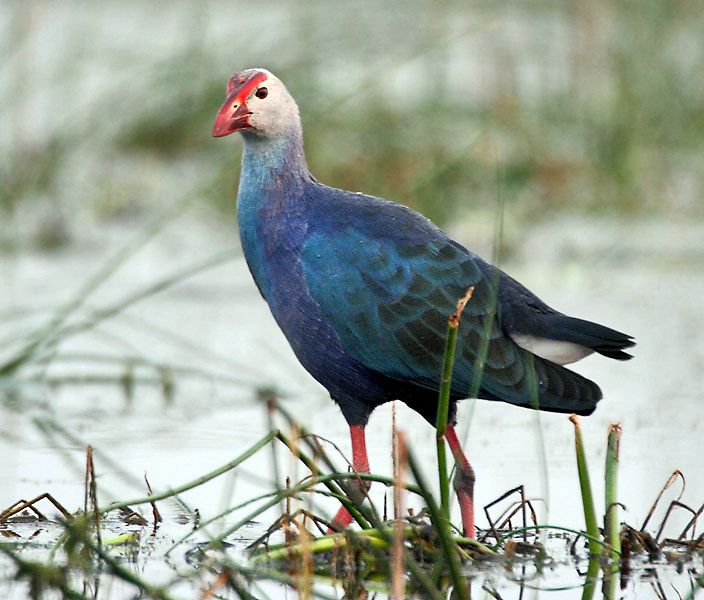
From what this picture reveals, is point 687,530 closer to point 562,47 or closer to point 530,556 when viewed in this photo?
point 530,556

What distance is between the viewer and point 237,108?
3.44 metres

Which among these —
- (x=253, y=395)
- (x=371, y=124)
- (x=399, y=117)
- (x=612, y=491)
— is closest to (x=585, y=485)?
(x=612, y=491)

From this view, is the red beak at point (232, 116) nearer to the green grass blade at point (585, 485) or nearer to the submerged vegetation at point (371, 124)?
the green grass blade at point (585, 485)

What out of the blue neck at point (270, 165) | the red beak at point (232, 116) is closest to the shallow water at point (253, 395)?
the blue neck at point (270, 165)

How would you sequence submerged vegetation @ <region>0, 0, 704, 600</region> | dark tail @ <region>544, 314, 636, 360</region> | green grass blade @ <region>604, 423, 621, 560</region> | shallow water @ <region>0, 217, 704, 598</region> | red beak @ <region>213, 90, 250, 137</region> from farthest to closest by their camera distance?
submerged vegetation @ <region>0, 0, 704, 600</region>
shallow water @ <region>0, 217, 704, 598</region>
red beak @ <region>213, 90, 250, 137</region>
dark tail @ <region>544, 314, 636, 360</region>
green grass blade @ <region>604, 423, 621, 560</region>

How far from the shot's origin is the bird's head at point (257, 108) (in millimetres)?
3426

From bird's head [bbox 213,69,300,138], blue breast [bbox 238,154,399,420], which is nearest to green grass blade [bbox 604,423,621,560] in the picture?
blue breast [bbox 238,154,399,420]

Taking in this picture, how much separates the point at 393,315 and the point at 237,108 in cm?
57

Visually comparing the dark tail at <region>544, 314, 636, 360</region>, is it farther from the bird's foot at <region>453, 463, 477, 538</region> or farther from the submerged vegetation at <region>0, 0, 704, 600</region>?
the submerged vegetation at <region>0, 0, 704, 600</region>

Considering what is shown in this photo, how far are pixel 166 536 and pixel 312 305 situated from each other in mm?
570

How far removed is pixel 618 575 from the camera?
3.02 m

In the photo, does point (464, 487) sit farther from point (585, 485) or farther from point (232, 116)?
point (232, 116)

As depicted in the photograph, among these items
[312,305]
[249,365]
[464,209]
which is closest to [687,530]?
[312,305]

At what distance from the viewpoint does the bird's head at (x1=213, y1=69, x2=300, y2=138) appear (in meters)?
3.43
